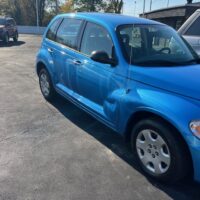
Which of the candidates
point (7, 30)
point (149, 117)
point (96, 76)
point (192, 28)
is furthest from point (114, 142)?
point (7, 30)

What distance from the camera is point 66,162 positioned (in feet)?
12.7

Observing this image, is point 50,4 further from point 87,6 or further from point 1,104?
point 1,104

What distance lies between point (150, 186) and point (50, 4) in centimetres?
5899

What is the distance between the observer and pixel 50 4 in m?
58.1

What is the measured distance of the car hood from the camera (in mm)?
3110

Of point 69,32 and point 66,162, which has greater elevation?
point 69,32

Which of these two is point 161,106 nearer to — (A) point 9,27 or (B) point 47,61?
(B) point 47,61

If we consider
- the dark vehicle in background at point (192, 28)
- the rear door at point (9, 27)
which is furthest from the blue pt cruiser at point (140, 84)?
the rear door at point (9, 27)

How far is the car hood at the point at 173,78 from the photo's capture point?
122 inches

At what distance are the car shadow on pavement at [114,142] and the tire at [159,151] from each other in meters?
0.14

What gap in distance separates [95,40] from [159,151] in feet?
6.58

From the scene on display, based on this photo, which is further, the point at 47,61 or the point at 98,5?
the point at 98,5

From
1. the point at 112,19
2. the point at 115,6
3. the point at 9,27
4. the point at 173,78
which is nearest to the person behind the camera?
the point at 173,78

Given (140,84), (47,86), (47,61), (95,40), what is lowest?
(47,86)
